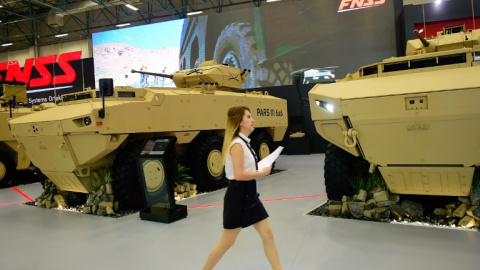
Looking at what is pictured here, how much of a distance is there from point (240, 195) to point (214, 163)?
4710 mm

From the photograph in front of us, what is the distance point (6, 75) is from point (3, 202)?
61.2 feet

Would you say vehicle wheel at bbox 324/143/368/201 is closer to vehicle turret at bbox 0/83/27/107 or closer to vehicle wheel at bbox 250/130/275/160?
vehicle wheel at bbox 250/130/275/160

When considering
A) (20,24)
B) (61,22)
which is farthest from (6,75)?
(61,22)

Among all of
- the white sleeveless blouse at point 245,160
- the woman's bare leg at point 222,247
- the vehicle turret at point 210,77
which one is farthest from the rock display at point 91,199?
the white sleeveless blouse at point 245,160

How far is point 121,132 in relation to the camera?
5398 millimetres

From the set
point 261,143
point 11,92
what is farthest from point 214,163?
point 11,92

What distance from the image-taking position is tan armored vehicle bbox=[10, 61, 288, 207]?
210 inches

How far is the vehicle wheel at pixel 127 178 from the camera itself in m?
5.64

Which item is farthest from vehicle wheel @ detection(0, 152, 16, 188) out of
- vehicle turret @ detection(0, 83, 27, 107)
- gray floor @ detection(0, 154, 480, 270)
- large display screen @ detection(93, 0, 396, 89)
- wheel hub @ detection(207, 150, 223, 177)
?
large display screen @ detection(93, 0, 396, 89)

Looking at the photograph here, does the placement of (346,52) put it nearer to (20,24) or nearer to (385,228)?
(385,228)

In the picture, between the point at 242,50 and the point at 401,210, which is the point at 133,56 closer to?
the point at 242,50

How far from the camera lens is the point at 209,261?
2590mm

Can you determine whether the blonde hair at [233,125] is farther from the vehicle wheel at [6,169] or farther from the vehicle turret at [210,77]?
the vehicle wheel at [6,169]

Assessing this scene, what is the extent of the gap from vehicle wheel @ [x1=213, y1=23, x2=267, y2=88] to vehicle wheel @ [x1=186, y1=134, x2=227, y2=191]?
316 inches
